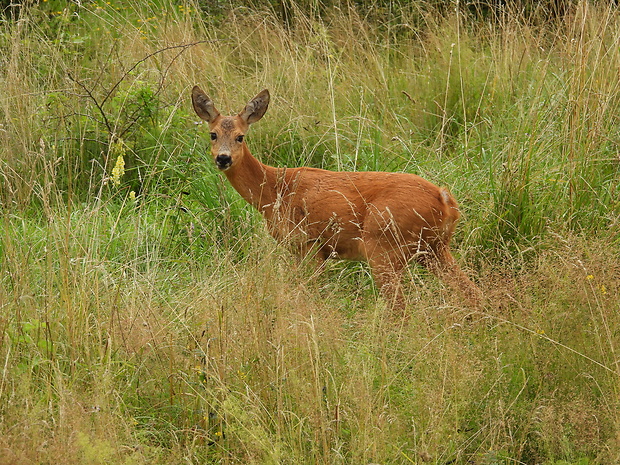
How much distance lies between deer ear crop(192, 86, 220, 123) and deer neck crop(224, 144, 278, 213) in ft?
1.21

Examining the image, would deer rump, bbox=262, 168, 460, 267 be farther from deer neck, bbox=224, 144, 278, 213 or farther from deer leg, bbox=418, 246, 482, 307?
deer leg, bbox=418, 246, 482, 307

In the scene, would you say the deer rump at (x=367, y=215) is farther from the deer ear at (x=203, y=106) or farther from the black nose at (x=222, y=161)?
the deer ear at (x=203, y=106)

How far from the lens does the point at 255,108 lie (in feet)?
19.2

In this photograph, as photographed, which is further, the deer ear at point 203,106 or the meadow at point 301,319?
the deer ear at point 203,106

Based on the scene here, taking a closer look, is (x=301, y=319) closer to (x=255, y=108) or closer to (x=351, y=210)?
(x=351, y=210)

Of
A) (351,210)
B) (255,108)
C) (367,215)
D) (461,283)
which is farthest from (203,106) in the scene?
(461,283)

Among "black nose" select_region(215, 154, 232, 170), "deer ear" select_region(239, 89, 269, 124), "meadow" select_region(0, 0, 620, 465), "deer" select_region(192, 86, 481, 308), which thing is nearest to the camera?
"meadow" select_region(0, 0, 620, 465)

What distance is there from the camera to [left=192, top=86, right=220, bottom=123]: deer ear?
5.69 m

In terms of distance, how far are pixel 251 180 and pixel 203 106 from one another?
1.93ft

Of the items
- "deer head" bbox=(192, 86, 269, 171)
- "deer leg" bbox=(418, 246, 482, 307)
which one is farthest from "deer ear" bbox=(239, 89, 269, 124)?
"deer leg" bbox=(418, 246, 482, 307)

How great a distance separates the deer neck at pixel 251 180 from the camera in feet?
18.5

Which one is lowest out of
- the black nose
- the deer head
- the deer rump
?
the deer rump

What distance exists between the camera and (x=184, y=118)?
21.6 feet

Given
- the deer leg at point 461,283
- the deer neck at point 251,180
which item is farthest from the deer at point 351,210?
the deer leg at point 461,283
